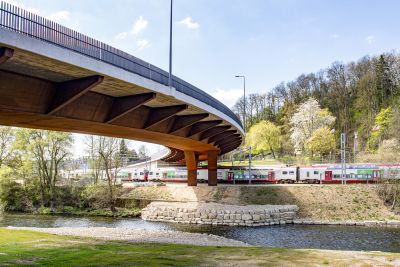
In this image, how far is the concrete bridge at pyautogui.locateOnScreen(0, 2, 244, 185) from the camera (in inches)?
529

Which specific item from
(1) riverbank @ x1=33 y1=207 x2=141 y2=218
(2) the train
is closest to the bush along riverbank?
(1) riverbank @ x1=33 y1=207 x2=141 y2=218

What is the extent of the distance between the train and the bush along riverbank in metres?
17.1

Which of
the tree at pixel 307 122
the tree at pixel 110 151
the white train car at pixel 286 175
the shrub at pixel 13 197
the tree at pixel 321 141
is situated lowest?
the shrub at pixel 13 197

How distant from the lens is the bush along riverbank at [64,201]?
47750 millimetres

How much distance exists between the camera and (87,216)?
149 feet

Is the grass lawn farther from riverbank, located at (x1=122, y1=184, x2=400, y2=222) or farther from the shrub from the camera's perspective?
the shrub

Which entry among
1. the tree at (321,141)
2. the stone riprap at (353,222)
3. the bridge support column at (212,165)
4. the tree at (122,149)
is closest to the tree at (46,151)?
the tree at (122,149)

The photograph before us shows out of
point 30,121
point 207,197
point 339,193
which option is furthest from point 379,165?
point 30,121

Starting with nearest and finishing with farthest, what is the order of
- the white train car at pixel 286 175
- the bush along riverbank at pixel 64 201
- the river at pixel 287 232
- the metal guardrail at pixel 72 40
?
1. the metal guardrail at pixel 72 40
2. the river at pixel 287 232
3. the bush along riverbank at pixel 64 201
4. the white train car at pixel 286 175

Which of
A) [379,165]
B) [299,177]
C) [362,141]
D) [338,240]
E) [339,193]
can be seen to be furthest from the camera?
[362,141]

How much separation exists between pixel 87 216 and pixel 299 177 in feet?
98.3

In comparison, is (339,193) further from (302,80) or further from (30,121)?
(302,80)

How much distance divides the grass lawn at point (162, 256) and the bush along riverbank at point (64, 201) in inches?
1168

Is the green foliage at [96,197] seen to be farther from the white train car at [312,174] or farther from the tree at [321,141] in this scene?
the tree at [321,141]
